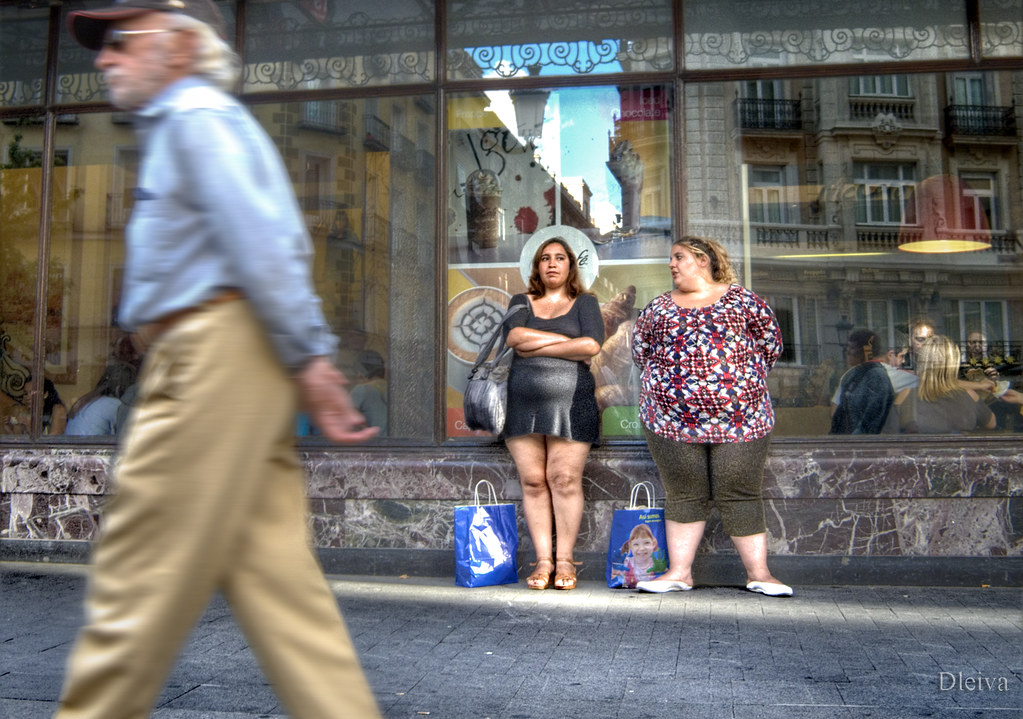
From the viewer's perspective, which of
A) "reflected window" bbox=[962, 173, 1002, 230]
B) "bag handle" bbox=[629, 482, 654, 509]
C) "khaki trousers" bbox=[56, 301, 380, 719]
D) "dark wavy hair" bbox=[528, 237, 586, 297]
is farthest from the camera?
"reflected window" bbox=[962, 173, 1002, 230]

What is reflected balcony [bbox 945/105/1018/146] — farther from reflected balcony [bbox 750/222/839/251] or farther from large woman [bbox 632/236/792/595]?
large woman [bbox 632/236/792/595]

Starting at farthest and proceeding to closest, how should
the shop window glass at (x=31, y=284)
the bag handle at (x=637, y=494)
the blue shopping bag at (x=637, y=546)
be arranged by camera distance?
the shop window glass at (x=31, y=284) < the bag handle at (x=637, y=494) < the blue shopping bag at (x=637, y=546)

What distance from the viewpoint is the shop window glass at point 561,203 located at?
7.47 m

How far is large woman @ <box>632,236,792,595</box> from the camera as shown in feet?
19.9

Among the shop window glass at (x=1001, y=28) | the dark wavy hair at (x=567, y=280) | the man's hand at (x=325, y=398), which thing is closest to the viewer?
the man's hand at (x=325, y=398)

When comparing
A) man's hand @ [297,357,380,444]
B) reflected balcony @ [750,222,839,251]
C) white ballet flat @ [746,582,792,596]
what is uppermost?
reflected balcony @ [750,222,839,251]

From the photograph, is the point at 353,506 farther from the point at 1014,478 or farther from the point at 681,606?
the point at 1014,478

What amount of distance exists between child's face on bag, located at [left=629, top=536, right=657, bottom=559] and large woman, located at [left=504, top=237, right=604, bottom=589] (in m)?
0.37

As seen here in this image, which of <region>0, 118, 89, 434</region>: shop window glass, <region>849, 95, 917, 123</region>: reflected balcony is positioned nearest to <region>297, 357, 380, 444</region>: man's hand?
<region>849, 95, 917, 123</region>: reflected balcony

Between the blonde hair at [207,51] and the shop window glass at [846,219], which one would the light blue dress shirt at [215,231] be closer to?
the blonde hair at [207,51]

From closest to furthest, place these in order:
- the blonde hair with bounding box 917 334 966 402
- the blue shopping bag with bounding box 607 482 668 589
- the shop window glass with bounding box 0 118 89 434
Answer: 1. the blue shopping bag with bounding box 607 482 668 589
2. the blonde hair with bounding box 917 334 966 402
3. the shop window glass with bounding box 0 118 89 434

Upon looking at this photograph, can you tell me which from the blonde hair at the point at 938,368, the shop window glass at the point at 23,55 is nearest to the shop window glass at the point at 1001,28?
the blonde hair at the point at 938,368

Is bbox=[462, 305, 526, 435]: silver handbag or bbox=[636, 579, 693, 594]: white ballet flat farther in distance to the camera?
bbox=[462, 305, 526, 435]: silver handbag

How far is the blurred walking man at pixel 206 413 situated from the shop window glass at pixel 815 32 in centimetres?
548
